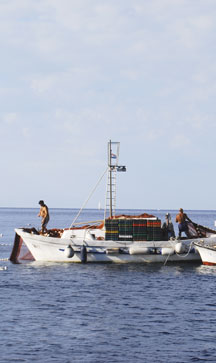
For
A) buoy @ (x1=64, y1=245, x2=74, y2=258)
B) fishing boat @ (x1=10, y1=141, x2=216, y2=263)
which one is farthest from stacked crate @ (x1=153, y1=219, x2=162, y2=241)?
buoy @ (x1=64, y1=245, x2=74, y2=258)

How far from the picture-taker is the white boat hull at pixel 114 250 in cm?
3406

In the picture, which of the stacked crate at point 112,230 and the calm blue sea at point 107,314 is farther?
the stacked crate at point 112,230

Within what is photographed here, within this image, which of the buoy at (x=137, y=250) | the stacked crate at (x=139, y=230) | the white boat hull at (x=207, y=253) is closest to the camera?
the white boat hull at (x=207, y=253)

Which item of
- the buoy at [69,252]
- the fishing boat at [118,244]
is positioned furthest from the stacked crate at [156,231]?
the buoy at [69,252]

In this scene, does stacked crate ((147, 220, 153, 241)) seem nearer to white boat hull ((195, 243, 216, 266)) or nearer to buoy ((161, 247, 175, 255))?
buoy ((161, 247, 175, 255))

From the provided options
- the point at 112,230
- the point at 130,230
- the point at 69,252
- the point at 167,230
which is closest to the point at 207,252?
the point at 167,230

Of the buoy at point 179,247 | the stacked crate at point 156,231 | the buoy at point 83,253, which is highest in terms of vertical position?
the stacked crate at point 156,231

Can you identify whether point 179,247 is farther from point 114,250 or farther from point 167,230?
point 114,250

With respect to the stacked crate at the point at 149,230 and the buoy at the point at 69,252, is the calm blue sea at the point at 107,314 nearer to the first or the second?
the buoy at the point at 69,252

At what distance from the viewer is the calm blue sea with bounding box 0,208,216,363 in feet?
55.6

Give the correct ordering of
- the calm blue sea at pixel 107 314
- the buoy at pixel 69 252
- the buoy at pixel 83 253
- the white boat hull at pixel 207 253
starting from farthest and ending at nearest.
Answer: the buoy at pixel 83 253 → the buoy at pixel 69 252 → the white boat hull at pixel 207 253 → the calm blue sea at pixel 107 314

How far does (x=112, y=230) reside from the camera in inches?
1344

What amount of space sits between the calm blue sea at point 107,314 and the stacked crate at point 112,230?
1719 mm

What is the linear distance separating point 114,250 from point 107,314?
1220 centimetres
